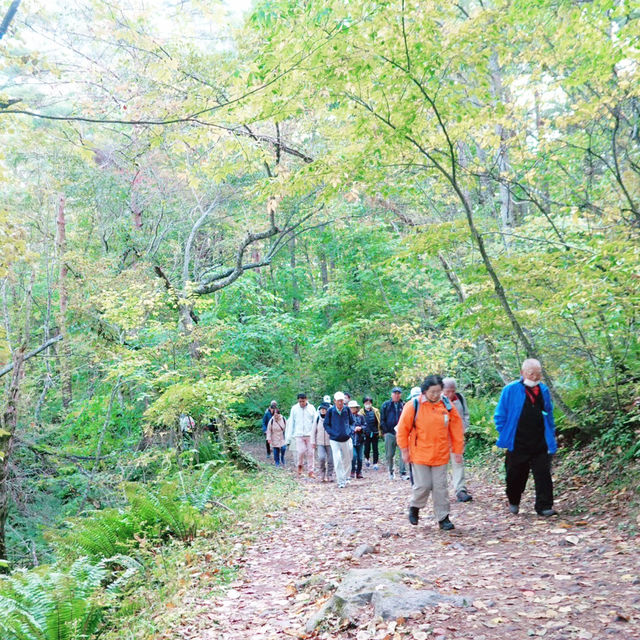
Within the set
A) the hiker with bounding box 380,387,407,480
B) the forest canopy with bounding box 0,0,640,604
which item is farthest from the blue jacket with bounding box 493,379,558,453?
the hiker with bounding box 380,387,407,480

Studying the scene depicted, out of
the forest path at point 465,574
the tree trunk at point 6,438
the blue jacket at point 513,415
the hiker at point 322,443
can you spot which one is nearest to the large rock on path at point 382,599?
the forest path at point 465,574

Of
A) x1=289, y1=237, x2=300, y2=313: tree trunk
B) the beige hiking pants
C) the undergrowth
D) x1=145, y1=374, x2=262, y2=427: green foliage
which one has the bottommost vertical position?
the undergrowth

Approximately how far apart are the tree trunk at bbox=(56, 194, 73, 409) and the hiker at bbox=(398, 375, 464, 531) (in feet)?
30.5

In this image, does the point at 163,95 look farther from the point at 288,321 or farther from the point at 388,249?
the point at 388,249

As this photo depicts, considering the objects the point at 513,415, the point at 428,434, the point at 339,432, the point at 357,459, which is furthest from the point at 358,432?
the point at 513,415

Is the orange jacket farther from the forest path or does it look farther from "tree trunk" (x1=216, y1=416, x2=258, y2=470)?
"tree trunk" (x1=216, y1=416, x2=258, y2=470)

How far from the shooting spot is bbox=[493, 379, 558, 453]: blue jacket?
21.7 feet

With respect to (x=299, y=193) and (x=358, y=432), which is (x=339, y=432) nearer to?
(x=358, y=432)

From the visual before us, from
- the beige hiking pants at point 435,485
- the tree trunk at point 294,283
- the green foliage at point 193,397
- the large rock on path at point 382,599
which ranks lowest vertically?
the large rock on path at point 382,599

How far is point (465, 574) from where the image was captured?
488 cm

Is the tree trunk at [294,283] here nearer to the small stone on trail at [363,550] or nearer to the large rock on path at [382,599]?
the small stone on trail at [363,550]

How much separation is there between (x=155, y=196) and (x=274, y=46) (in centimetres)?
1238

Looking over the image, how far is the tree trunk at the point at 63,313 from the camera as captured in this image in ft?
47.3

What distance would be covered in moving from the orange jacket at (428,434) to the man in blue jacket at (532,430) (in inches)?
26.2
